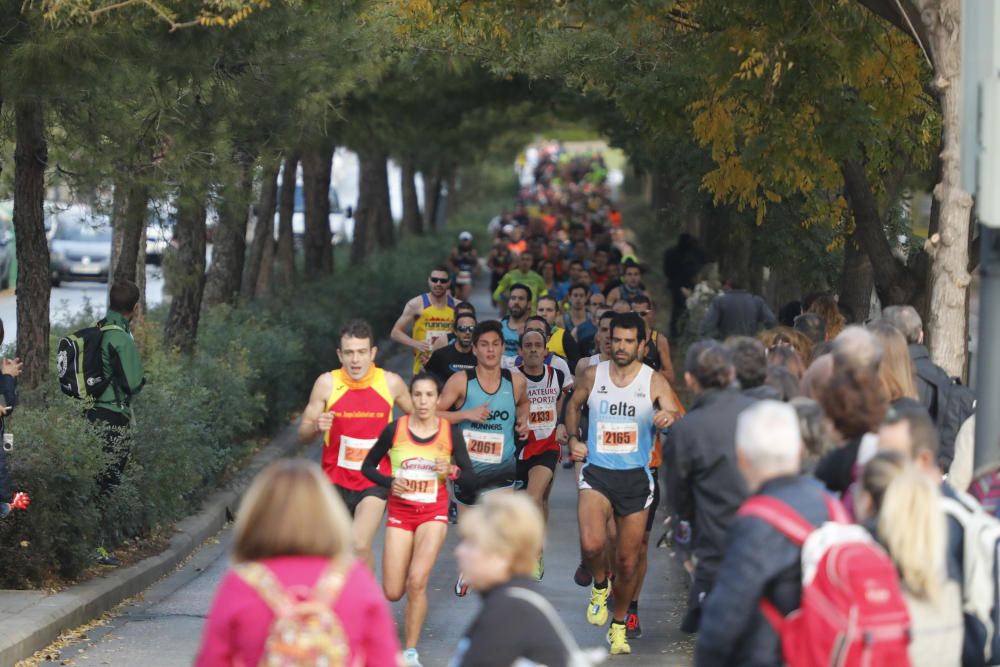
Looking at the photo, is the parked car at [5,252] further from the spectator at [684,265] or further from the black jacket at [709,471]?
the black jacket at [709,471]

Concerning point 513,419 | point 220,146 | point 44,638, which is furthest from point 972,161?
point 220,146

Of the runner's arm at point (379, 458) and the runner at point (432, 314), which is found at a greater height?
the runner at point (432, 314)

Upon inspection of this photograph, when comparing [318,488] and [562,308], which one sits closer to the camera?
[318,488]

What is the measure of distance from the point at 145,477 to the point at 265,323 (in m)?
7.43

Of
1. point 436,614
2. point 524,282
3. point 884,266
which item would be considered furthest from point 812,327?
point 524,282

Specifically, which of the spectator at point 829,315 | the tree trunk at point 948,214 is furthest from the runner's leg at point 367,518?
the spectator at point 829,315

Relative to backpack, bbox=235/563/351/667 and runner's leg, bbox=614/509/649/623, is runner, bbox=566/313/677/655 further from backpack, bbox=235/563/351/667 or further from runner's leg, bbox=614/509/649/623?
backpack, bbox=235/563/351/667

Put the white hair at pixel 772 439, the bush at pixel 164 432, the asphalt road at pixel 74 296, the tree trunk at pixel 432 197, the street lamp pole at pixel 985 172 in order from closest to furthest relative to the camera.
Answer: the white hair at pixel 772 439 → the street lamp pole at pixel 985 172 → the bush at pixel 164 432 → the asphalt road at pixel 74 296 → the tree trunk at pixel 432 197

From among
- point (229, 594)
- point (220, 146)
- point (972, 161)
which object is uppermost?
point (220, 146)

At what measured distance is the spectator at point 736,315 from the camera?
16.5 metres

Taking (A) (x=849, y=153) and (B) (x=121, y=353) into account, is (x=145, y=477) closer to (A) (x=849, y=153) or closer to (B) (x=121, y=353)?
(B) (x=121, y=353)

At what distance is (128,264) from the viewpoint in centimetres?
1445

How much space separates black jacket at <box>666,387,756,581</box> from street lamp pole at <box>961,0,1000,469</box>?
3.33 ft

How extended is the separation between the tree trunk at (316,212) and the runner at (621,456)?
1850 centimetres
